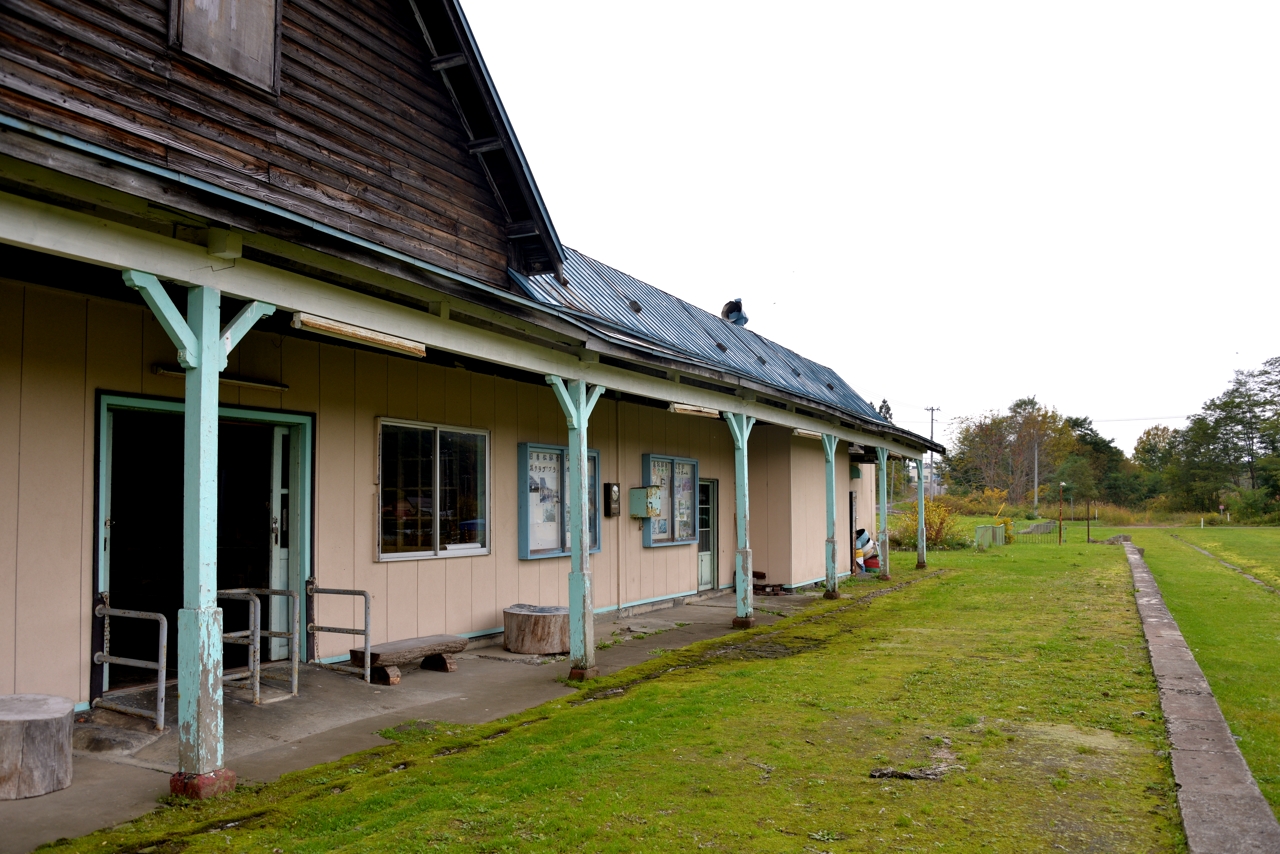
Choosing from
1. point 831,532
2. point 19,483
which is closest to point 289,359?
point 19,483

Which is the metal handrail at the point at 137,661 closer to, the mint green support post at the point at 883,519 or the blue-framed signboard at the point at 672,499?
the blue-framed signboard at the point at 672,499

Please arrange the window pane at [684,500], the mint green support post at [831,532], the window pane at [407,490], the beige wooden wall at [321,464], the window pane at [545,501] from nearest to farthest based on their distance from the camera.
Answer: the beige wooden wall at [321,464], the window pane at [407,490], the window pane at [545,501], the window pane at [684,500], the mint green support post at [831,532]

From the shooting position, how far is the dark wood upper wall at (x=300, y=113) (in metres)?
5.21

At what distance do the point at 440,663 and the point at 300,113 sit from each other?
16.2 ft

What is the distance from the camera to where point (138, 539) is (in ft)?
32.1

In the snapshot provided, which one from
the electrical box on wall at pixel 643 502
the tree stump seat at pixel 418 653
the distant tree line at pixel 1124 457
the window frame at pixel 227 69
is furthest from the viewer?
the distant tree line at pixel 1124 457

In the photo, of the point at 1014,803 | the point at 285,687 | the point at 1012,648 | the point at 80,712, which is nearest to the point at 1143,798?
the point at 1014,803

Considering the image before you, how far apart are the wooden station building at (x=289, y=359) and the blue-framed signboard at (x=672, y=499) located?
0.19 metres

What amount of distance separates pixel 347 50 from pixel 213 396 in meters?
4.07

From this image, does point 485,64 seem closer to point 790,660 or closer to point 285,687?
point 285,687

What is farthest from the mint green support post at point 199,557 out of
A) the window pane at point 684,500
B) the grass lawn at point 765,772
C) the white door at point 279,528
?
the window pane at point 684,500

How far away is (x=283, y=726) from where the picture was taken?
6.06m

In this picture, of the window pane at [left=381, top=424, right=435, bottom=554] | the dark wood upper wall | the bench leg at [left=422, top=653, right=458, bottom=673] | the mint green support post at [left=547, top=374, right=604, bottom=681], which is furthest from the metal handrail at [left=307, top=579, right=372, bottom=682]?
the dark wood upper wall

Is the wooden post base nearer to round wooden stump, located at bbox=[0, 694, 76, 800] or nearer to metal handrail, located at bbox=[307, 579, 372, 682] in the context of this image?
round wooden stump, located at bbox=[0, 694, 76, 800]
